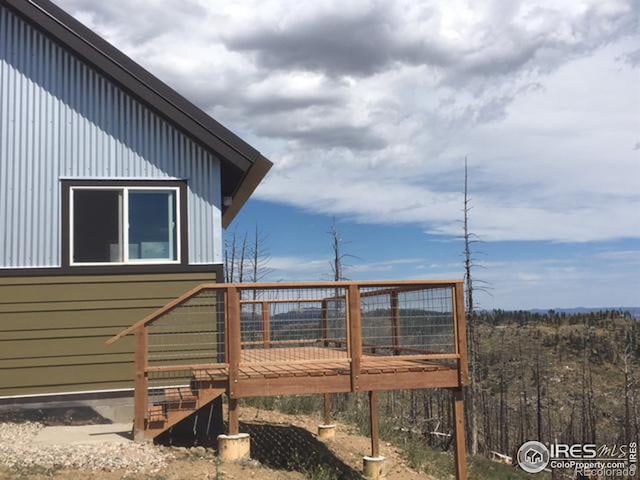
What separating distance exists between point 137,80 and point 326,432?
243 inches

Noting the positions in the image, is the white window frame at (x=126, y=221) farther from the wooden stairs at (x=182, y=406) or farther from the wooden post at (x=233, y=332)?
the wooden stairs at (x=182, y=406)

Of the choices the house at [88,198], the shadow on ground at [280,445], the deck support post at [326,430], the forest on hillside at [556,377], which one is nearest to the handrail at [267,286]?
the house at [88,198]

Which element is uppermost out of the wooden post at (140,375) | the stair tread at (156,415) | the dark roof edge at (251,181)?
the dark roof edge at (251,181)

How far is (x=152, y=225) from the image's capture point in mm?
8852

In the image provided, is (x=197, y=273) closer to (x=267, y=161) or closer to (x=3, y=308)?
(x=267, y=161)

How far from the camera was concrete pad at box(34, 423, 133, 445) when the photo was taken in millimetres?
7031

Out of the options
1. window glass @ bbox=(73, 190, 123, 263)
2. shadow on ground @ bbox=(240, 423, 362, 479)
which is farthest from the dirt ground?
window glass @ bbox=(73, 190, 123, 263)

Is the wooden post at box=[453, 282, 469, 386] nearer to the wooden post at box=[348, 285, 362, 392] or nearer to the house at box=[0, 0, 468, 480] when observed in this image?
the house at box=[0, 0, 468, 480]

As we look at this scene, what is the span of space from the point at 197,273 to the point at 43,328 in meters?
2.11

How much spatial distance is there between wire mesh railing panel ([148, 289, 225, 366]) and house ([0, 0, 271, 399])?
33cm

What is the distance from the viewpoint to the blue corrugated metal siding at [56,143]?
841cm

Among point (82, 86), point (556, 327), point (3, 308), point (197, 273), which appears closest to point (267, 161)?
point (197, 273)

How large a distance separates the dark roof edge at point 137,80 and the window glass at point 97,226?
1.35 metres

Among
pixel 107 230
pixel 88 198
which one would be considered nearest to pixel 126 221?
pixel 107 230
